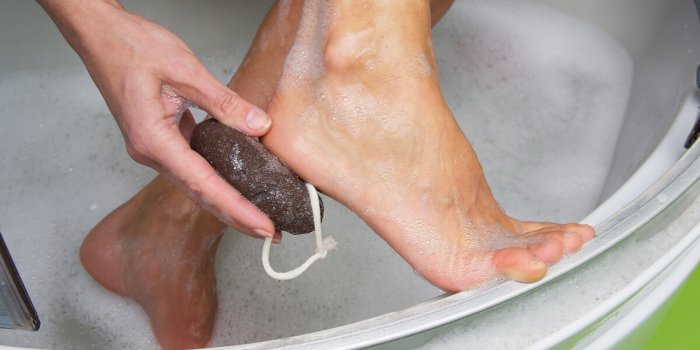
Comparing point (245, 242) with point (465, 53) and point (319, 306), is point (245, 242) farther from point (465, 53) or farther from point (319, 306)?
point (465, 53)

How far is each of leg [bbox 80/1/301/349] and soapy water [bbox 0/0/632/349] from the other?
0.20ft

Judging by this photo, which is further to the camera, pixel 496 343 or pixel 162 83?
pixel 162 83

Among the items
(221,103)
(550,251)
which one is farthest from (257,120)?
(550,251)

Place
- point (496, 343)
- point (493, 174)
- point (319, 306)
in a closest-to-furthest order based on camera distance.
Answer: point (496, 343), point (319, 306), point (493, 174)

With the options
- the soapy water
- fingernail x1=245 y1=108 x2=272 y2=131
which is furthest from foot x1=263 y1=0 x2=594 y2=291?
the soapy water

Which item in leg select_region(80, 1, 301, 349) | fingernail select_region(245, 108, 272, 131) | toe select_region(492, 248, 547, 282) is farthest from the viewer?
leg select_region(80, 1, 301, 349)

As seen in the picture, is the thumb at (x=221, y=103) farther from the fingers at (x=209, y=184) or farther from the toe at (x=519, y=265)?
the toe at (x=519, y=265)

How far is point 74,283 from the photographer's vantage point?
41.4 inches

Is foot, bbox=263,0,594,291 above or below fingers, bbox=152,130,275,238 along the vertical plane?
above

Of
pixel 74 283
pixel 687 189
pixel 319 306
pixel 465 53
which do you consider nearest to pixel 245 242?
pixel 319 306

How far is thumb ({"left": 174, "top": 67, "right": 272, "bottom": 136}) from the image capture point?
28.1 inches

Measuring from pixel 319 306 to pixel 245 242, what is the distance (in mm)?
157

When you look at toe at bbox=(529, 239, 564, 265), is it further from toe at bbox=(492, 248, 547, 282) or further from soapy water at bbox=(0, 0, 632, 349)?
soapy water at bbox=(0, 0, 632, 349)

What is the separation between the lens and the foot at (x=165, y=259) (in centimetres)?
94
